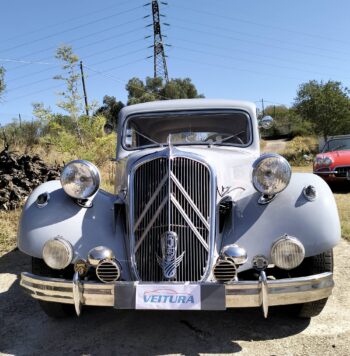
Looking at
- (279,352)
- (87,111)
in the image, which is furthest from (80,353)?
(87,111)

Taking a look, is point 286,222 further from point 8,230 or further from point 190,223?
point 8,230

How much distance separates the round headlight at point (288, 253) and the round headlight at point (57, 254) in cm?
135

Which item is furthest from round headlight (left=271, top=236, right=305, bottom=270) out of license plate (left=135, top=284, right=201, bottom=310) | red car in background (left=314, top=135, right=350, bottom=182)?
red car in background (left=314, top=135, right=350, bottom=182)

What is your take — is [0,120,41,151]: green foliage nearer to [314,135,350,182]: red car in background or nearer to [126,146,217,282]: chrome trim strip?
[314,135,350,182]: red car in background

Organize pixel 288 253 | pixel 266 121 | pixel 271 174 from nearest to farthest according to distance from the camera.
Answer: pixel 288 253 < pixel 271 174 < pixel 266 121

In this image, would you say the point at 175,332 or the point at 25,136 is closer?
the point at 175,332

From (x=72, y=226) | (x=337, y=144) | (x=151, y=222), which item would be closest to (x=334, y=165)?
(x=337, y=144)

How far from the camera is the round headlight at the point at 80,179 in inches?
117

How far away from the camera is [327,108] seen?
19812mm

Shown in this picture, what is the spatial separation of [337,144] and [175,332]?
8.59 m

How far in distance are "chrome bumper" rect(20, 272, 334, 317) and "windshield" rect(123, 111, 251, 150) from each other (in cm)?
185

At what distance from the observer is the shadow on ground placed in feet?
8.84

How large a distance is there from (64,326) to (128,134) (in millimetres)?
2065

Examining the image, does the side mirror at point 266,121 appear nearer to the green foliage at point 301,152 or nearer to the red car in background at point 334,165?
the red car in background at point 334,165
